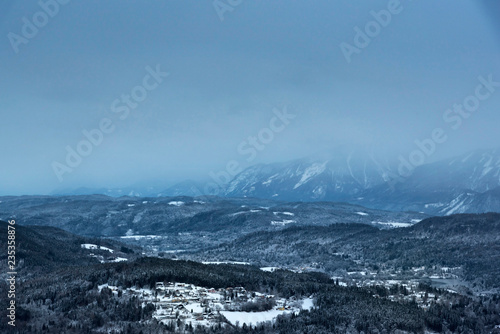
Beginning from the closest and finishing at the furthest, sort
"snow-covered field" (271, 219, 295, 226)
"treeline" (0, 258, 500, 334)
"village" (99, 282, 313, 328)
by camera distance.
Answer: "treeline" (0, 258, 500, 334), "village" (99, 282, 313, 328), "snow-covered field" (271, 219, 295, 226)

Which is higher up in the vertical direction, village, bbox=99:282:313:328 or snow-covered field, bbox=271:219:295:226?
village, bbox=99:282:313:328

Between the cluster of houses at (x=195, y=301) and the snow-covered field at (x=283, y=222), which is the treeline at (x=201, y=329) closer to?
the cluster of houses at (x=195, y=301)

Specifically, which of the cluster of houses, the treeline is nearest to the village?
the cluster of houses

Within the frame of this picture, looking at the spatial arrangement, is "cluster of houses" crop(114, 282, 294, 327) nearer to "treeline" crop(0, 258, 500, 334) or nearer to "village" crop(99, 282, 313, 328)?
"village" crop(99, 282, 313, 328)

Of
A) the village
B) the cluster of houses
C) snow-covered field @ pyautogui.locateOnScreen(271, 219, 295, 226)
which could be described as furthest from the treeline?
snow-covered field @ pyautogui.locateOnScreen(271, 219, 295, 226)

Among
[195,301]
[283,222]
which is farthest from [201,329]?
[283,222]

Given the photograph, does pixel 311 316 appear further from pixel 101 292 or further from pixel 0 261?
pixel 0 261

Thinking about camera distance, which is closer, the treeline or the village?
the treeline

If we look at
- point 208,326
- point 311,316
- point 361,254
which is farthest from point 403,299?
point 361,254

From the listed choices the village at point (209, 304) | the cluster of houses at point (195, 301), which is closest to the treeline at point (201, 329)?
the village at point (209, 304)

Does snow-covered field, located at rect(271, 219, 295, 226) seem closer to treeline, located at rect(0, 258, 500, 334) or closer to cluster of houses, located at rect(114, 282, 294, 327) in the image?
treeline, located at rect(0, 258, 500, 334)

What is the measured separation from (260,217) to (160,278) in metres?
131

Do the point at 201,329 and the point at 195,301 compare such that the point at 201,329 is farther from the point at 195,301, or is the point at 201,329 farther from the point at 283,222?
the point at 283,222

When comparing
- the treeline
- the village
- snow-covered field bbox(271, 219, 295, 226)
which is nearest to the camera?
the treeline
